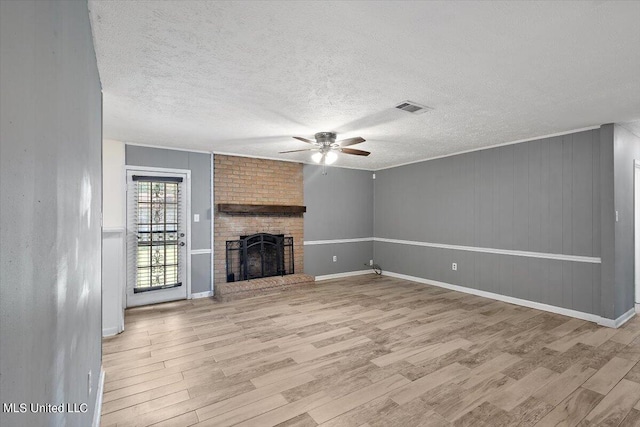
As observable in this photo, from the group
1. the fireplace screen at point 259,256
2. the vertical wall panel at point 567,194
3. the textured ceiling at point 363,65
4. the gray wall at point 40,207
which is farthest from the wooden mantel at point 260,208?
the vertical wall panel at point 567,194

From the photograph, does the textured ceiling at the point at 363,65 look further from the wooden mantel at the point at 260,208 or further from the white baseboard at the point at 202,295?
the white baseboard at the point at 202,295

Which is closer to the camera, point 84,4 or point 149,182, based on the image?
point 84,4

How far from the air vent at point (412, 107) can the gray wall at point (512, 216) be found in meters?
2.45

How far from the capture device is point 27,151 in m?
0.73

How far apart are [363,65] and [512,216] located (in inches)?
153

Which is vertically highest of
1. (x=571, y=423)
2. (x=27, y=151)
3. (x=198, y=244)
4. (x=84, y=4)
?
(x=84, y=4)

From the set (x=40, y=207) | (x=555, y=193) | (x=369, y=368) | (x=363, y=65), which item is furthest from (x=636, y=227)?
(x=40, y=207)

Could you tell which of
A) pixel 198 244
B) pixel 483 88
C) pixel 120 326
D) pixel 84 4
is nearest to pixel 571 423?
pixel 483 88

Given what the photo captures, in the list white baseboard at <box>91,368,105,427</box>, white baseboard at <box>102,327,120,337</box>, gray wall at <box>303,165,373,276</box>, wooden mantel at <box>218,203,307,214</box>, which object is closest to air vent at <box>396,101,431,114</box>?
wooden mantel at <box>218,203,307,214</box>

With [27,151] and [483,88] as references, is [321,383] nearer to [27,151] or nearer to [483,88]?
[27,151]

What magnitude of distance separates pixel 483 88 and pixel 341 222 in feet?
14.7

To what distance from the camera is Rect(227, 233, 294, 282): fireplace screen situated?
551 centimetres

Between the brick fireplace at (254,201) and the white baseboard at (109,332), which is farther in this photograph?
the brick fireplace at (254,201)

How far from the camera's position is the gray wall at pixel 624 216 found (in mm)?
3840
